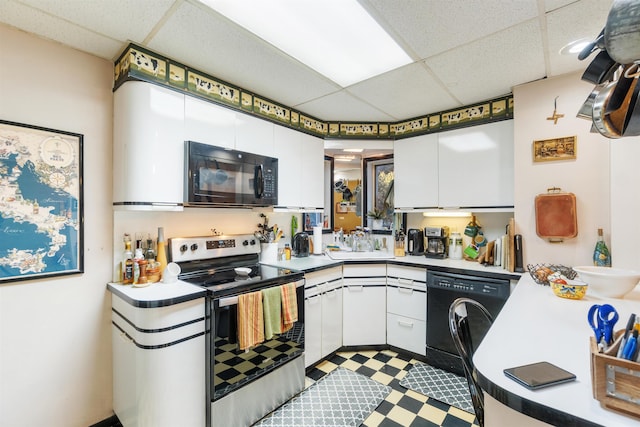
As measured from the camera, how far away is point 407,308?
107 inches

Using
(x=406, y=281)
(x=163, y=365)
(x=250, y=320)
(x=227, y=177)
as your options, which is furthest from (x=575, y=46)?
(x=163, y=365)

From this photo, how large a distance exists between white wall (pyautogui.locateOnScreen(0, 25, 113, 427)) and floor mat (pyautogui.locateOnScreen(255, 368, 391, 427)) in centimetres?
114

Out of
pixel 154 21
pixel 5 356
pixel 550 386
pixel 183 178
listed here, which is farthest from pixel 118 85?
pixel 550 386

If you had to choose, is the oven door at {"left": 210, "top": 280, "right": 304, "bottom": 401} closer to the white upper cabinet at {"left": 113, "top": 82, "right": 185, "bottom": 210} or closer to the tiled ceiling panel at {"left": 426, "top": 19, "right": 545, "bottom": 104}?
the white upper cabinet at {"left": 113, "top": 82, "right": 185, "bottom": 210}

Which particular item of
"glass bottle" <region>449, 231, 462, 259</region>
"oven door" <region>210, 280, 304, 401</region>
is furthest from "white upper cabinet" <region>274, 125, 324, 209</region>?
"glass bottle" <region>449, 231, 462, 259</region>

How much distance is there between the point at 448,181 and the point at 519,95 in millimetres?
877

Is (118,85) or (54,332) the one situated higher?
(118,85)

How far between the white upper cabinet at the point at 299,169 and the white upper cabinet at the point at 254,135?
83mm

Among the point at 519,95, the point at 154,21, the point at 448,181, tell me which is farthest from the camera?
the point at 448,181

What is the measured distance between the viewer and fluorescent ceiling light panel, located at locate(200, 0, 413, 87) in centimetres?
147

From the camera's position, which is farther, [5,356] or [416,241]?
[416,241]

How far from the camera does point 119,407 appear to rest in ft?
6.01

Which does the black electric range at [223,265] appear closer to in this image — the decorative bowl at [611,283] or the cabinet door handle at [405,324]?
the cabinet door handle at [405,324]

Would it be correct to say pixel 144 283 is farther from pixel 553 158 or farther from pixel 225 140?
pixel 553 158
